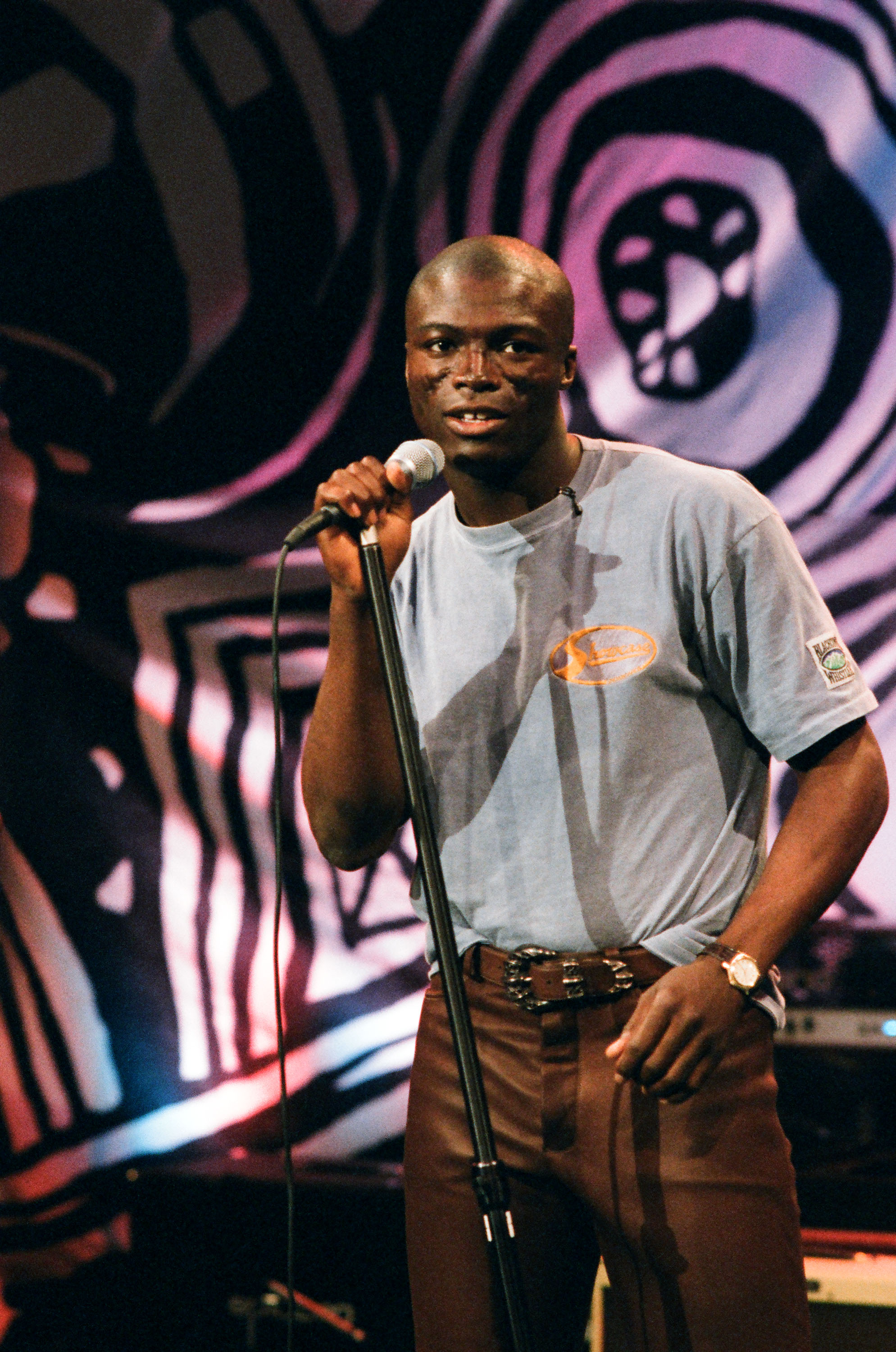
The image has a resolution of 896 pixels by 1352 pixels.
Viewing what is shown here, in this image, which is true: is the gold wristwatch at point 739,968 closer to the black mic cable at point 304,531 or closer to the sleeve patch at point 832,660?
the sleeve patch at point 832,660

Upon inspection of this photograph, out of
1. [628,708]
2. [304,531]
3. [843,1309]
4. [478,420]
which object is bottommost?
Result: [843,1309]

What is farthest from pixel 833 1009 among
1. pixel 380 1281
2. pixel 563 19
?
pixel 563 19

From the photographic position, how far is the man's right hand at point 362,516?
1337 millimetres

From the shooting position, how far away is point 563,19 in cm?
330

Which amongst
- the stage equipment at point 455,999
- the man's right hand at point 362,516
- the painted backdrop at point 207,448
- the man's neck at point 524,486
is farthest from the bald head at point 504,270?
the painted backdrop at point 207,448

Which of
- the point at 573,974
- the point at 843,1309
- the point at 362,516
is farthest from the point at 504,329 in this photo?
the point at 843,1309

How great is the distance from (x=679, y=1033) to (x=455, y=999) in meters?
0.25

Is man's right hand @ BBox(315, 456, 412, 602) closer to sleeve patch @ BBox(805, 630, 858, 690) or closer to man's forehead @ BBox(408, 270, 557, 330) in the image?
man's forehead @ BBox(408, 270, 557, 330)

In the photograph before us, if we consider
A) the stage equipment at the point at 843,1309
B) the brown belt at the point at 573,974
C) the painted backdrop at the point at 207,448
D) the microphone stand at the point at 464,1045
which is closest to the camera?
the microphone stand at the point at 464,1045

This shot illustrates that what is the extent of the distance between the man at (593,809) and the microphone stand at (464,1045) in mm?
179

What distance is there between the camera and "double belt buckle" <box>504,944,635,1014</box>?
1.47 meters

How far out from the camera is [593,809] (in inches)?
60.6

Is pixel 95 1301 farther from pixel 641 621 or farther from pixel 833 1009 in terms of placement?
pixel 641 621

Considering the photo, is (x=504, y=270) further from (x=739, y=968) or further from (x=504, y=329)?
(x=739, y=968)
